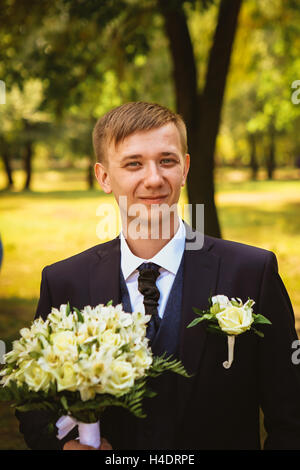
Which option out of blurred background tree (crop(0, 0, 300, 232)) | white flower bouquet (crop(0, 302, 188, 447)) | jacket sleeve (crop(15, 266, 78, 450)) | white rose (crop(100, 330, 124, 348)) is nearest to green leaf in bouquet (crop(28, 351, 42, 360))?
white flower bouquet (crop(0, 302, 188, 447))

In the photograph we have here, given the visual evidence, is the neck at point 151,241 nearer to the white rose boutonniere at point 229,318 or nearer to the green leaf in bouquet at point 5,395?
the white rose boutonniere at point 229,318

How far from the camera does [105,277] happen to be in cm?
263

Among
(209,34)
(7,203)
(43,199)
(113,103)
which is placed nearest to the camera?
(209,34)

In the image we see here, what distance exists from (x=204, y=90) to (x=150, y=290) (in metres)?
6.45

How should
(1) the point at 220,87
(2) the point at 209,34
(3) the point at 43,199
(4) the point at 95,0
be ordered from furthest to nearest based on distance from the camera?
(3) the point at 43,199 < (2) the point at 209,34 < (1) the point at 220,87 < (4) the point at 95,0

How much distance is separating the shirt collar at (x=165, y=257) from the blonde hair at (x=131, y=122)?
446mm

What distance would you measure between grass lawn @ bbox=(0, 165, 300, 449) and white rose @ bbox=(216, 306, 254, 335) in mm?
965

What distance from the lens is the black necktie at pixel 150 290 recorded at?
8.04 feet

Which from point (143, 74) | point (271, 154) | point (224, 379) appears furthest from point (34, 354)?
point (271, 154)

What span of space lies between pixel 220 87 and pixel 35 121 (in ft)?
102

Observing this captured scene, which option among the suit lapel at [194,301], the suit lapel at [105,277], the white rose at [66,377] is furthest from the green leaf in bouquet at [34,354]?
the suit lapel at [194,301]
